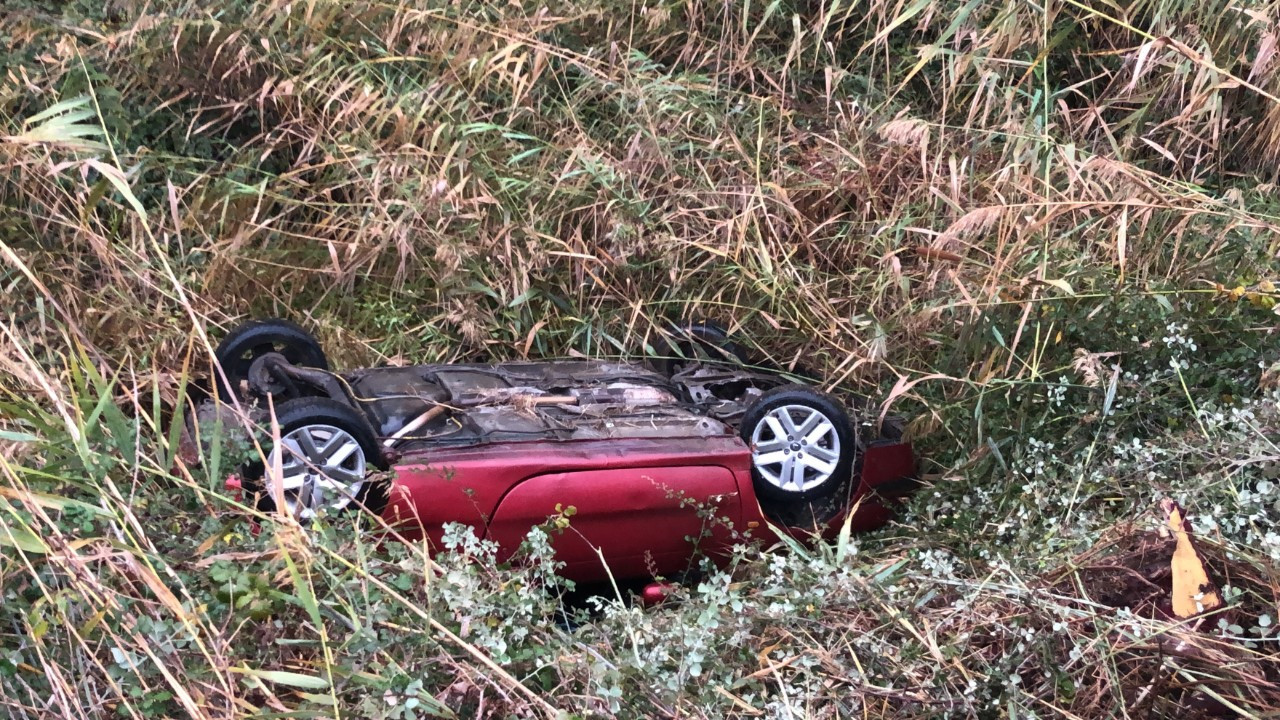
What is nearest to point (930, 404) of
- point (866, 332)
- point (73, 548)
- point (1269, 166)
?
point (866, 332)

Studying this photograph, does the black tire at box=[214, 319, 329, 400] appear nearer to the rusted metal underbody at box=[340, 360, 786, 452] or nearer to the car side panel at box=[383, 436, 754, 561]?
the rusted metal underbody at box=[340, 360, 786, 452]

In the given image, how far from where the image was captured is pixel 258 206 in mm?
4500

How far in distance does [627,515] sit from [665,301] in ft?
4.27

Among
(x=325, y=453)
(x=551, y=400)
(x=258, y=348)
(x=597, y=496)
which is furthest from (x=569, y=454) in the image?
(x=258, y=348)

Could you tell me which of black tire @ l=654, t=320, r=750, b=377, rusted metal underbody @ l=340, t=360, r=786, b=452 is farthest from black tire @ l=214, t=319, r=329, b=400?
black tire @ l=654, t=320, r=750, b=377

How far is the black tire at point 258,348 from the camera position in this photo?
3.53m

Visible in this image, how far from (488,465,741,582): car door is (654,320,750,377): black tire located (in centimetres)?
97

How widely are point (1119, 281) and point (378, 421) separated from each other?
93.3 inches

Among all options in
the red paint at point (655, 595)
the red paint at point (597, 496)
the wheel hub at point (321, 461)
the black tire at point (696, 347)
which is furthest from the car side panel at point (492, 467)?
the black tire at point (696, 347)

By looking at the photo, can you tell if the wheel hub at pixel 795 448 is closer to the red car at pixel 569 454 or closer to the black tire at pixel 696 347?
the red car at pixel 569 454

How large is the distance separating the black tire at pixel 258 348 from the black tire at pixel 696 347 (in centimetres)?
133

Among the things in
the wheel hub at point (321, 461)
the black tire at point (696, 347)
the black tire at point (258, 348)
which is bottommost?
the black tire at point (696, 347)

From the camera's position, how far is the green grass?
221cm

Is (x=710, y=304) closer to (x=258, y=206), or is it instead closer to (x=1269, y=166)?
(x=258, y=206)
